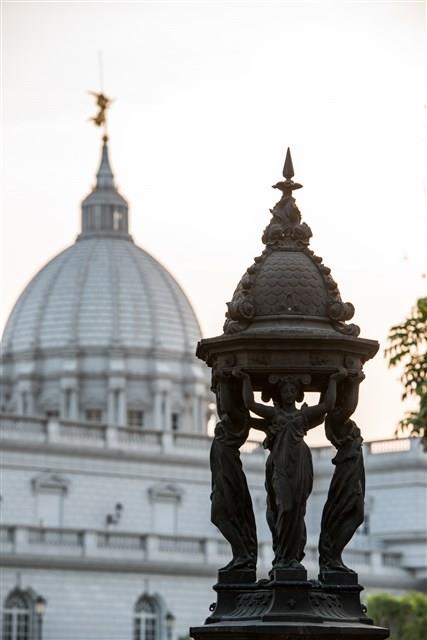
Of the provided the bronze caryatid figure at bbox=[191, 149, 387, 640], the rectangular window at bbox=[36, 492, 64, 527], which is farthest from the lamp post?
the bronze caryatid figure at bbox=[191, 149, 387, 640]

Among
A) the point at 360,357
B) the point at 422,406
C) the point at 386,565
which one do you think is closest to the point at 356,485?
the point at 360,357

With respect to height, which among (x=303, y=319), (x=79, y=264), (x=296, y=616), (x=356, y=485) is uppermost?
(x=79, y=264)

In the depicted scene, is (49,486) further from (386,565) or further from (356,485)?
(356,485)

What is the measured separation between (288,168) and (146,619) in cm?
7262

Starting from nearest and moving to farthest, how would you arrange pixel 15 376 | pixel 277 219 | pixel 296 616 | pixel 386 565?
pixel 296 616 → pixel 277 219 → pixel 386 565 → pixel 15 376

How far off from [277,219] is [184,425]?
4432 inches

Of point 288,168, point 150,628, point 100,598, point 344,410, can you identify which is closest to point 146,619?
point 150,628

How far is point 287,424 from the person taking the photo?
16172mm

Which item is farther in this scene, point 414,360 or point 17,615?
point 17,615

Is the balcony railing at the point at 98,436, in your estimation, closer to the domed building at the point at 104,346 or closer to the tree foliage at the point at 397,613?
the tree foliage at the point at 397,613

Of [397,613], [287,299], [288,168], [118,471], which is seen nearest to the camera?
[287,299]

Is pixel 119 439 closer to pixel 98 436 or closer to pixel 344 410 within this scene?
pixel 98 436

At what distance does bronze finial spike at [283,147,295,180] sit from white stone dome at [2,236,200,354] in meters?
112

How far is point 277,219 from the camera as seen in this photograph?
1702cm
